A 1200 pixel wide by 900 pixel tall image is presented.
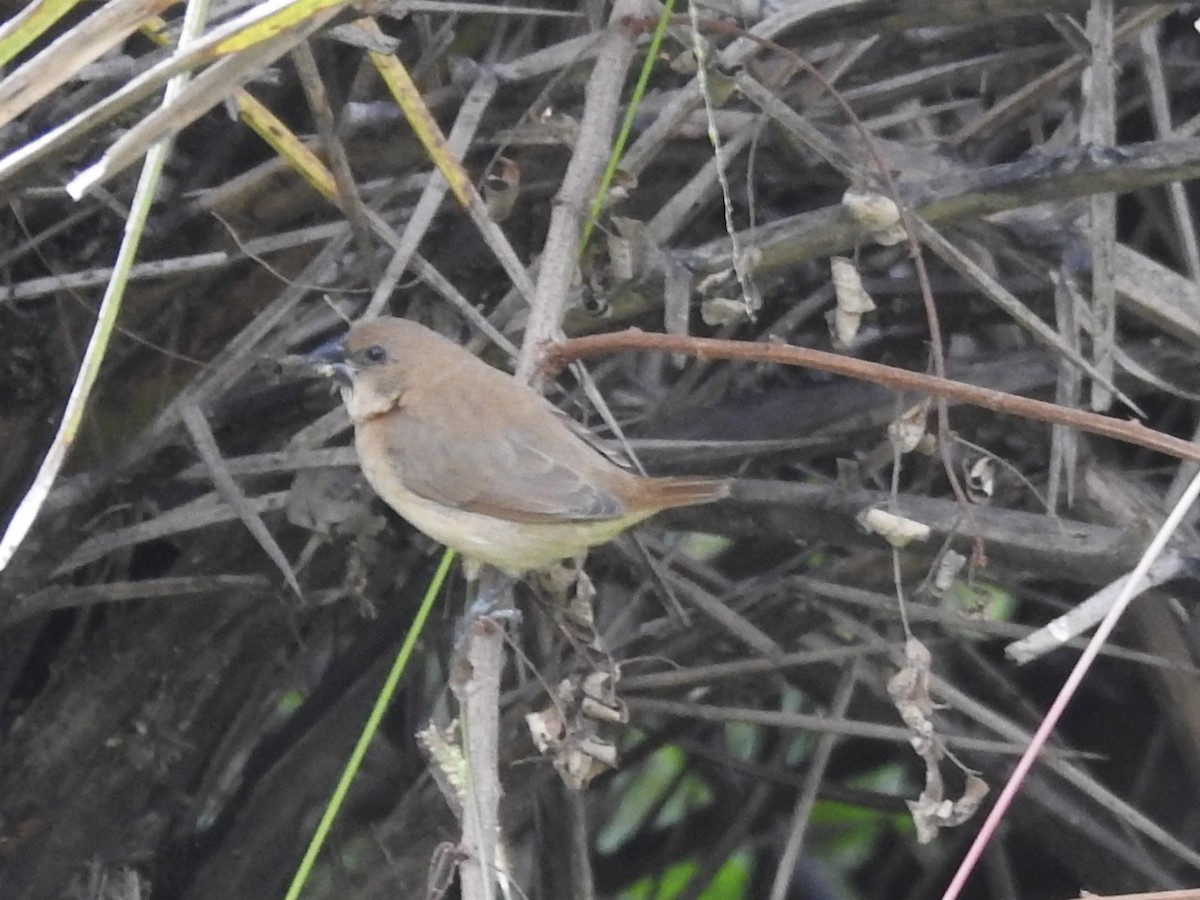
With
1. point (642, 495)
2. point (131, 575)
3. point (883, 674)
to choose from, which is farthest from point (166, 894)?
point (883, 674)

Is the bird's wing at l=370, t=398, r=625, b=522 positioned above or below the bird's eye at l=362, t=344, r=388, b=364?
below

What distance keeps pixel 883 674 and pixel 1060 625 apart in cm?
117

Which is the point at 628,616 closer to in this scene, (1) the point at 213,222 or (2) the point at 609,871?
(2) the point at 609,871

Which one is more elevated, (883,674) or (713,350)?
(713,350)

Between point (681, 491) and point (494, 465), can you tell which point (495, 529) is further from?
point (681, 491)

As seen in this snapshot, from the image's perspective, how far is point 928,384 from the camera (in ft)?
5.66

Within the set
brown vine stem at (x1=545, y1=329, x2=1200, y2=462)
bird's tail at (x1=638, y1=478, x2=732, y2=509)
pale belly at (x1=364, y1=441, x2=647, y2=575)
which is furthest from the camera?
pale belly at (x1=364, y1=441, x2=647, y2=575)

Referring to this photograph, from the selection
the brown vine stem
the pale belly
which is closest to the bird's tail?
the pale belly

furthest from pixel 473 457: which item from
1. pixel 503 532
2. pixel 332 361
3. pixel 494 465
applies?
pixel 332 361

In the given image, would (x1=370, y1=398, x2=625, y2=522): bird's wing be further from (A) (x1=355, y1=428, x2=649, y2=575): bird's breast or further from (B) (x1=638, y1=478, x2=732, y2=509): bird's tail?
(B) (x1=638, y1=478, x2=732, y2=509): bird's tail

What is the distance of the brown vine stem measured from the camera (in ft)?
5.41

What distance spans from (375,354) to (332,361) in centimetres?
8

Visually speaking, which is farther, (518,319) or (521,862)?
(521,862)

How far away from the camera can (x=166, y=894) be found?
2971mm
